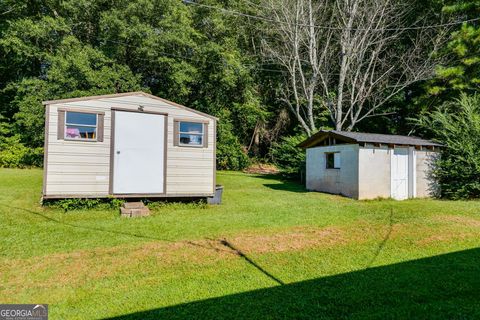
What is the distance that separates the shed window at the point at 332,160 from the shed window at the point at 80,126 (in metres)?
9.15

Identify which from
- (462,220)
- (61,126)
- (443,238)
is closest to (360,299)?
(443,238)

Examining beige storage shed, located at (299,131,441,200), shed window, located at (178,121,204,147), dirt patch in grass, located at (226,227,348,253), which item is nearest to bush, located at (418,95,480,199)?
beige storage shed, located at (299,131,441,200)

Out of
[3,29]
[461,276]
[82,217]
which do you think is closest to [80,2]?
[3,29]

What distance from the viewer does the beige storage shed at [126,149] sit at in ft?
27.3

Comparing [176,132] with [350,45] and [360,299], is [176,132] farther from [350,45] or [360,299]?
[350,45]

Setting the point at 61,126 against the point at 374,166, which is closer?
the point at 61,126

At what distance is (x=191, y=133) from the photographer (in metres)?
9.83

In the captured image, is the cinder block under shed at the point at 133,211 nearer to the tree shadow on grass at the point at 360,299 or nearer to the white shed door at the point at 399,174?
the tree shadow on grass at the point at 360,299

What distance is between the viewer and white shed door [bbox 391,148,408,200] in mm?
12156

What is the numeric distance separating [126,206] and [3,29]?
703 inches

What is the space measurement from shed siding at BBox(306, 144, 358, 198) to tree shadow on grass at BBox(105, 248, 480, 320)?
7517mm

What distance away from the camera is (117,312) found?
10.8 feet

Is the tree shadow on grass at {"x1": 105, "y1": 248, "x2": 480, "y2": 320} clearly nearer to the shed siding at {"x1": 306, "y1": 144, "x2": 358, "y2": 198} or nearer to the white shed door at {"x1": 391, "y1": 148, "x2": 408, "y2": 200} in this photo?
the shed siding at {"x1": 306, "y1": 144, "x2": 358, "y2": 198}

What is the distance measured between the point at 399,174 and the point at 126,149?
9991 millimetres
